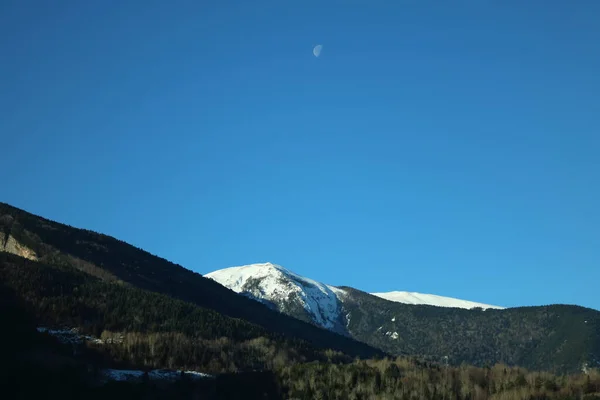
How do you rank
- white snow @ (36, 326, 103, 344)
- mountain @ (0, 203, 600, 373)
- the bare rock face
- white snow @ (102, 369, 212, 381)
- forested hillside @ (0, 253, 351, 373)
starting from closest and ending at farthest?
white snow @ (102, 369, 212, 381) < white snow @ (36, 326, 103, 344) < forested hillside @ (0, 253, 351, 373) < mountain @ (0, 203, 600, 373) < the bare rock face

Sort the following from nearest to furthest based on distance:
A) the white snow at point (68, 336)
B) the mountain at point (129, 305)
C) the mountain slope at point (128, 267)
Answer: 1. the white snow at point (68, 336)
2. the mountain at point (129, 305)
3. the mountain slope at point (128, 267)

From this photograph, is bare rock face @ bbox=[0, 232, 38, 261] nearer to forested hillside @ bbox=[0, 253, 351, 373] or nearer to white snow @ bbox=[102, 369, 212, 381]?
forested hillside @ bbox=[0, 253, 351, 373]

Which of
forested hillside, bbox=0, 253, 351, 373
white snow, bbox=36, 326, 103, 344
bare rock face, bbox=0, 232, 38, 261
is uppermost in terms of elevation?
bare rock face, bbox=0, 232, 38, 261

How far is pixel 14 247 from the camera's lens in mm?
139125

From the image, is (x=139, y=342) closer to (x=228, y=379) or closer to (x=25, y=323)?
(x=25, y=323)

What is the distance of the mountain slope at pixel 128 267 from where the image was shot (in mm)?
141250

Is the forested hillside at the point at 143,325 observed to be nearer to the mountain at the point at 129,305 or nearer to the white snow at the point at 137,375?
the mountain at the point at 129,305

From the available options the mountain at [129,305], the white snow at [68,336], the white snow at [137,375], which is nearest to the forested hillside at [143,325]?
the mountain at [129,305]

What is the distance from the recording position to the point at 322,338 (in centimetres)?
17725

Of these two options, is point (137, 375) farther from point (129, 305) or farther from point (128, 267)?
point (128, 267)

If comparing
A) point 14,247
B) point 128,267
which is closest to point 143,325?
point 14,247

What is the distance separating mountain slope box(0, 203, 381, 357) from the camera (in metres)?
141

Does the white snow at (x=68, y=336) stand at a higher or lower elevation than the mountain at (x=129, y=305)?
lower

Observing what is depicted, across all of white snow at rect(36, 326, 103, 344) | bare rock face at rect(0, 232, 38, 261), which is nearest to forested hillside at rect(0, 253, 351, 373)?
white snow at rect(36, 326, 103, 344)
